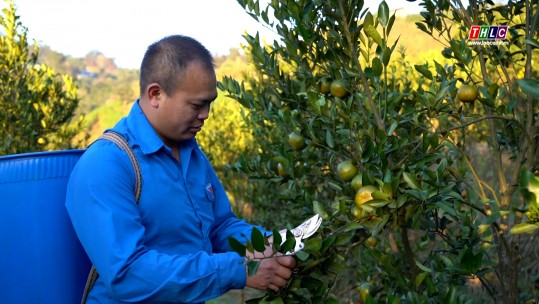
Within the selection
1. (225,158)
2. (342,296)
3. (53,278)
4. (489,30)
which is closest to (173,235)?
(53,278)

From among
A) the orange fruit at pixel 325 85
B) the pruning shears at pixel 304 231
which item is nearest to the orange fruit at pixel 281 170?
the orange fruit at pixel 325 85

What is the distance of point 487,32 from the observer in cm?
269

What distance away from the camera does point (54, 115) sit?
698 centimetres

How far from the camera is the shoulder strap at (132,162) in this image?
1.98 metres

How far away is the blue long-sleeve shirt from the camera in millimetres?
1853

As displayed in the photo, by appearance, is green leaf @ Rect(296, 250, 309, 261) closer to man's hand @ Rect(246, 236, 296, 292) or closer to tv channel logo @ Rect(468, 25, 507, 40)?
man's hand @ Rect(246, 236, 296, 292)

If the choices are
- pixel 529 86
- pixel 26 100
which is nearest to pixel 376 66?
pixel 529 86

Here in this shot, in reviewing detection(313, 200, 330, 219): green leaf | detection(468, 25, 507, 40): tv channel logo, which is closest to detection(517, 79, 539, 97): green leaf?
detection(313, 200, 330, 219): green leaf

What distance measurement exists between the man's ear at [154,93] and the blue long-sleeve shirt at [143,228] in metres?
0.06

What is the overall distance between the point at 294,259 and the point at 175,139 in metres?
0.54

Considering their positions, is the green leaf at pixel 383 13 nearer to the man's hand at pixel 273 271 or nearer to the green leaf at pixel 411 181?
the green leaf at pixel 411 181

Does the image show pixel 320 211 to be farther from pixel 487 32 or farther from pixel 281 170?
pixel 487 32

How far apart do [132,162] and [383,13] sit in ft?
2.81

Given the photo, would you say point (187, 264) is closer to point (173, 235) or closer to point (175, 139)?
point (173, 235)
